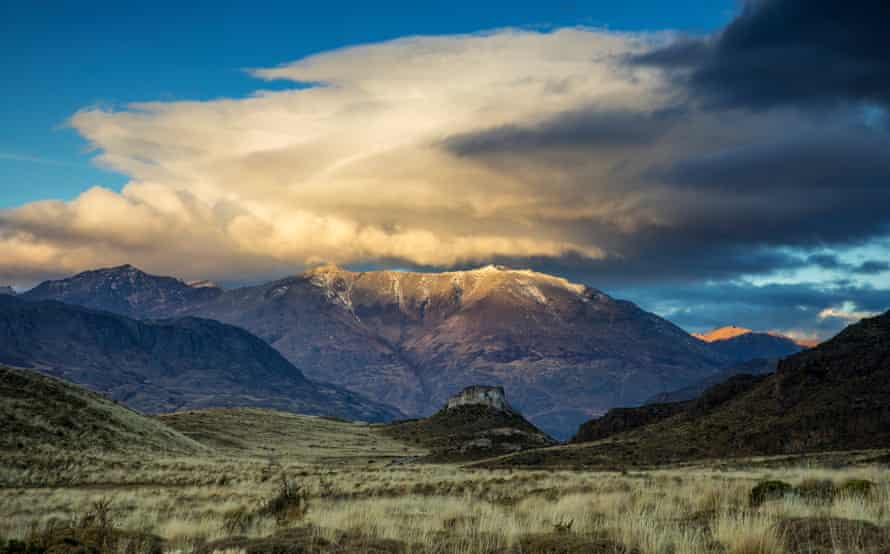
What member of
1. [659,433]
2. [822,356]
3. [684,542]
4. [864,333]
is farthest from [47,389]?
[864,333]

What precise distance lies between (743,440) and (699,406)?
19.7 meters

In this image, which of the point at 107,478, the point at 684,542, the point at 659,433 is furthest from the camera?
the point at 659,433

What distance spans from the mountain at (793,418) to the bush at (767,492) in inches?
1680

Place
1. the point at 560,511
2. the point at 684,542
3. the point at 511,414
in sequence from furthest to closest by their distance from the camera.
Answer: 1. the point at 511,414
2. the point at 560,511
3. the point at 684,542

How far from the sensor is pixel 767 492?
1612 cm

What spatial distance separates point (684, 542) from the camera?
30.3 feet

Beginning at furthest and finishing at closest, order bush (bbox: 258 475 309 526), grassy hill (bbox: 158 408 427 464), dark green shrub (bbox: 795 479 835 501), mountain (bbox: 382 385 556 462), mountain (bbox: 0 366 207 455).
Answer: mountain (bbox: 382 385 556 462), grassy hill (bbox: 158 408 427 464), mountain (bbox: 0 366 207 455), bush (bbox: 258 475 309 526), dark green shrub (bbox: 795 479 835 501)

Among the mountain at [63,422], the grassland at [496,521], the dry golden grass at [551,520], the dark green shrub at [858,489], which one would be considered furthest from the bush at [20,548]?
the mountain at [63,422]

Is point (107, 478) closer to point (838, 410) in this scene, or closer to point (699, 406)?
point (838, 410)

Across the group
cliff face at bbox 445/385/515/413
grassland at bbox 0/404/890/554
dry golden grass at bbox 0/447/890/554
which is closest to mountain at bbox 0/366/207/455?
grassland at bbox 0/404/890/554

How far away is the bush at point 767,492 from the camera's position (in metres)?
15.4

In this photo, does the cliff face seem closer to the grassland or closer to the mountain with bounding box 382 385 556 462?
the mountain with bounding box 382 385 556 462

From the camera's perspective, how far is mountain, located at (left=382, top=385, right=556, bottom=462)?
101688 millimetres

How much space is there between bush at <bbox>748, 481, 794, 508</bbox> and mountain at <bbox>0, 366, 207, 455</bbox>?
1818 inches
